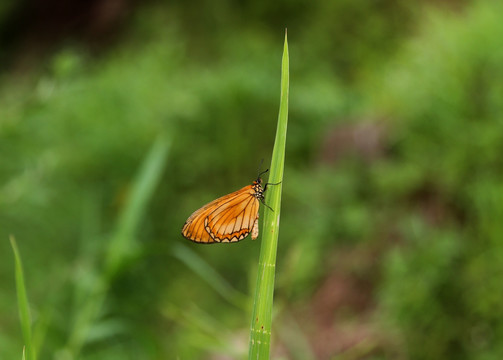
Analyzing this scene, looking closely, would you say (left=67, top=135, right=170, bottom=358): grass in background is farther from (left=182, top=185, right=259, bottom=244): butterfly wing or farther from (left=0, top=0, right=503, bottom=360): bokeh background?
(left=182, top=185, right=259, bottom=244): butterfly wing

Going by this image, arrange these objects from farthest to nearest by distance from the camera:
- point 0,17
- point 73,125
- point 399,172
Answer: point 0,17
point 73,125
point 399,172

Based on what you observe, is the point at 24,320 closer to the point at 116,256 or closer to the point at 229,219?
the point at 229,219

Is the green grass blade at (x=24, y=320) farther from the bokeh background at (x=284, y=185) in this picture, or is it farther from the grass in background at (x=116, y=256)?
the grass in background at (x=116, y=256)

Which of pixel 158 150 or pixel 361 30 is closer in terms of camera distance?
pixel 158 150

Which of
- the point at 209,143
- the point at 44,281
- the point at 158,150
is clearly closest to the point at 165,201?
the point at 209,143

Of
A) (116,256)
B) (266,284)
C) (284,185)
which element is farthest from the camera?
(284,185)

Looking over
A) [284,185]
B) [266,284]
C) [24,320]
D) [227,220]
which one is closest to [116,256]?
[227,220]

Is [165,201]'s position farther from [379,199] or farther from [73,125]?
[379,199]
